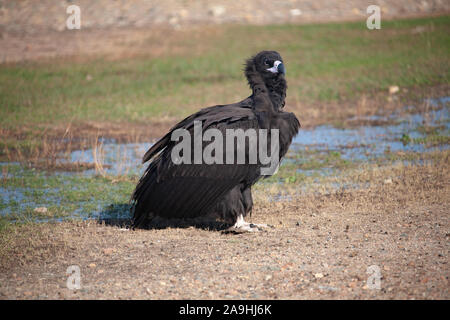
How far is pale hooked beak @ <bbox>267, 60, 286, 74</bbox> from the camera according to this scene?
738 cm

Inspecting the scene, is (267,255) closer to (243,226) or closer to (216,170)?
(243,226)

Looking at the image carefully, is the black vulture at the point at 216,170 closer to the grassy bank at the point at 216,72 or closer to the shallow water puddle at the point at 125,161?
the shallow water puddle at the point at 125,161

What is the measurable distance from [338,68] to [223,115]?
38.9ft

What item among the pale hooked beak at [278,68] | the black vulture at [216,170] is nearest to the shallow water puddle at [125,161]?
the black vulture at [216,170]

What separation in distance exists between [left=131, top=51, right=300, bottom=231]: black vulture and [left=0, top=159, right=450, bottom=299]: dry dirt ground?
0.97ft

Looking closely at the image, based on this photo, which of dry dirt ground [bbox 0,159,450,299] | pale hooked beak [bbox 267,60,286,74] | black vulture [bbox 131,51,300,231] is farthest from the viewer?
pale hooked beak [bbox 267,60,286,74]

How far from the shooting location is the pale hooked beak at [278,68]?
738 cm

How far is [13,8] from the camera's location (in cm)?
2622

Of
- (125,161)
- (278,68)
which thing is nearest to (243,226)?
(278,68)

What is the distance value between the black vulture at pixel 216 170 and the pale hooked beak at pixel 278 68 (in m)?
0.36

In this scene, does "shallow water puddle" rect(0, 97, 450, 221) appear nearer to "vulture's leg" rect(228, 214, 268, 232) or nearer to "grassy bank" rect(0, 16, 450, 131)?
"vulture's leg" rect(228, 214, 268, 232)

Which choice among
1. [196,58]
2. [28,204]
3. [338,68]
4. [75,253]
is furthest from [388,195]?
[196,58]

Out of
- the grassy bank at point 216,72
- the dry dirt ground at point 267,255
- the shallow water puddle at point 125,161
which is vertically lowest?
the dry dirt ground at point 267,255

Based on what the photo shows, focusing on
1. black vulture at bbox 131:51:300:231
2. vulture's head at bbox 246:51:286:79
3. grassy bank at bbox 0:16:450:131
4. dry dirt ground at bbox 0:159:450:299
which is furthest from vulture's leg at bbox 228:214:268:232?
grassy bank at bbox 0:16:450:131
